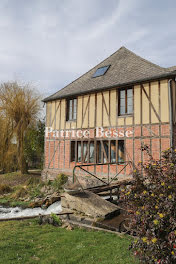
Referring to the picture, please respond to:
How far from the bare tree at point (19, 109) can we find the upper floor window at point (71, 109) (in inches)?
144

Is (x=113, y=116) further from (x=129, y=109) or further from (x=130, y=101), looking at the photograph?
(x=130, y=101)

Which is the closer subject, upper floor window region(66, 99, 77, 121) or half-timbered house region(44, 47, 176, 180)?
half-timbered house region(44, 47, 176, 180)

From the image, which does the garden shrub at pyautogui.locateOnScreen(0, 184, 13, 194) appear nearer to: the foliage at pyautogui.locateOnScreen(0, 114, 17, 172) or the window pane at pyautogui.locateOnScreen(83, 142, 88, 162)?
the foliage at pyautogui.locateOnScreen(0, 114, 17, 172)

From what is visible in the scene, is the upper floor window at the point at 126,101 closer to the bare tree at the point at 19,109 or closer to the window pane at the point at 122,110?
the window pane at the point at 122,110

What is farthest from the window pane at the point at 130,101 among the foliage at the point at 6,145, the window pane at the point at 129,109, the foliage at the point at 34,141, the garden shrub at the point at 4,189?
the foliage at the point at 6,145

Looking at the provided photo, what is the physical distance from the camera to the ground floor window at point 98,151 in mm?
10000

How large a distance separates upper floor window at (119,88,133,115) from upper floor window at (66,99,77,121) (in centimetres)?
301

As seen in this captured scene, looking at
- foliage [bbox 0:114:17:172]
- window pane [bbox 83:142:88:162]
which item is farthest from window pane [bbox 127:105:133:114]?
foliage [bbox 0:114:17:172]

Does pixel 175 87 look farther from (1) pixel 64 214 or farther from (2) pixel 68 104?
(1) pixel 64 214

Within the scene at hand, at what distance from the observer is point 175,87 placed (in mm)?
9070

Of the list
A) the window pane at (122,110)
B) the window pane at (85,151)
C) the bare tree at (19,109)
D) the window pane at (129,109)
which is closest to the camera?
the window pane at (129,109)

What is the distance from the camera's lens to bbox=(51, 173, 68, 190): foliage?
10948 mm

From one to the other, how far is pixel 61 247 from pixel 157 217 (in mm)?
2290

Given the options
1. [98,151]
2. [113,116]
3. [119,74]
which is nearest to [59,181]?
[98,151]
